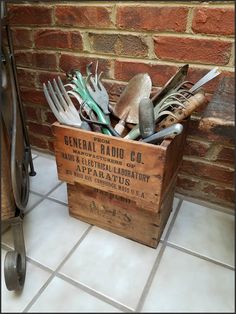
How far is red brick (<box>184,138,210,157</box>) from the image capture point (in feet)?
2.77

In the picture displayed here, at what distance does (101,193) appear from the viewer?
75 centimetres

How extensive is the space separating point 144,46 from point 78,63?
24cm

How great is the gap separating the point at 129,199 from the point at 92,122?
23cm

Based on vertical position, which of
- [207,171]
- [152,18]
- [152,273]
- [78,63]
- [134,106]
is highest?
[152,18]

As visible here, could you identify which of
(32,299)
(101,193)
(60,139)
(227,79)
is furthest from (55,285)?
(227,79)

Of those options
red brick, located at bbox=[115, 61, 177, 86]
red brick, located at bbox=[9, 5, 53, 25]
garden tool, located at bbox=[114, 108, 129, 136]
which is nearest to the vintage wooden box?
garden tool, located at bbox=[114, 108, 129, 136]

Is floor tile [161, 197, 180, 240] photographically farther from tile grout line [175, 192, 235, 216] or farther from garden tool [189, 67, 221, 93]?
garden tool [189, 67, 221, 93]

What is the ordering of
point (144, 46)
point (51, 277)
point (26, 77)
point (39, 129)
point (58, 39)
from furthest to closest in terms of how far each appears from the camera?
point (39, 129) → point (26, 77) → point (58, 39) → point (144, 46) → point (51, 277)

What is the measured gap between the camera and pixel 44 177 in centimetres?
105

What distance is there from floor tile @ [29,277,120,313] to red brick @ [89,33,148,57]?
67 cm

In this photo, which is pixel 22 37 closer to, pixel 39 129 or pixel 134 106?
pixel 39 129

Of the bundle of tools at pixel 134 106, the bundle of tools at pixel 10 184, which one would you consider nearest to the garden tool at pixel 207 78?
the bundle of tools at pixel 134 106

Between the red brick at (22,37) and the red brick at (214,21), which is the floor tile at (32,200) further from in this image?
the red brick at (214,21)

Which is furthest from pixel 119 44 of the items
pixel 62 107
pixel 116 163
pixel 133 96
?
pixel 116 163
